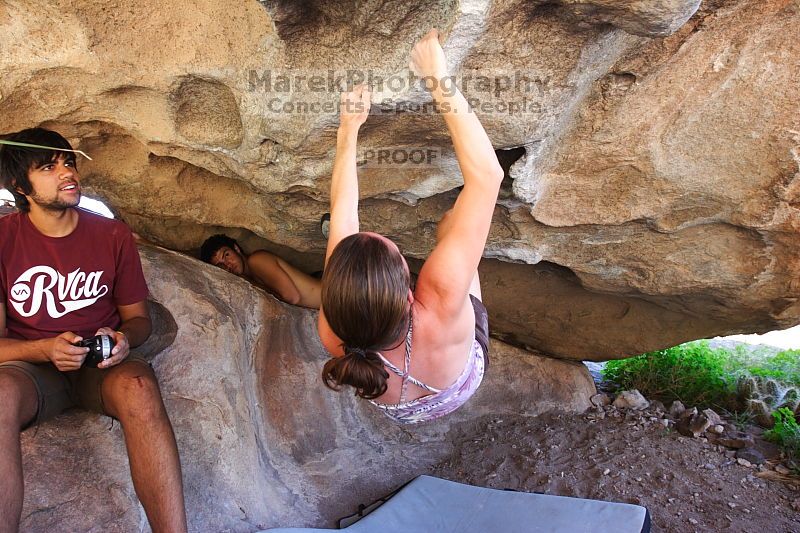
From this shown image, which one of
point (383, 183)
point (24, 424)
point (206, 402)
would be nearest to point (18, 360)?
point (24, 424)

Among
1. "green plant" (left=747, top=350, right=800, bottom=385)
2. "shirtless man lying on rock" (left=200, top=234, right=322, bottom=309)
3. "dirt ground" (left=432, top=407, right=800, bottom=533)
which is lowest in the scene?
"green plant" (left=747, top=350, right=800, bottom=385)

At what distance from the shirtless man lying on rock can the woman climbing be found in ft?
5.18

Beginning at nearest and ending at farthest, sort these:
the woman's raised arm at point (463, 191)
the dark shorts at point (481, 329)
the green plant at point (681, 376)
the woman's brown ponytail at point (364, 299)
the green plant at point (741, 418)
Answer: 1. the woman's brown ponytail at point (364, 299)
2. the woman's raised arm at point (463, 191)
3. the dark shorts at point (481, 329)
4. the green plant at point (741, 418)
5. the green plant at point (681, 376)

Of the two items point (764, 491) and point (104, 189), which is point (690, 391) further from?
point (104, 189)

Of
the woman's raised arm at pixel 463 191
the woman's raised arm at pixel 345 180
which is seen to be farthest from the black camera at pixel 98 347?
the woman's raised arm at pixel 463 191

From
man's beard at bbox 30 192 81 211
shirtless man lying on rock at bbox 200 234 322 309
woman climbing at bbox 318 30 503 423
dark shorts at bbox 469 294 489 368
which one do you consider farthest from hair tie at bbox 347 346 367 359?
shirtless man lying on rock at bbox 200 234 322 309

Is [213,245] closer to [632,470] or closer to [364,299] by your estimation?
[364,299]

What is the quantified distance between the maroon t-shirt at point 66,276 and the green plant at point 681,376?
3663mm

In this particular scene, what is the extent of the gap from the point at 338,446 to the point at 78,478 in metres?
1.45

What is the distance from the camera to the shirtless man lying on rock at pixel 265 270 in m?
3.55

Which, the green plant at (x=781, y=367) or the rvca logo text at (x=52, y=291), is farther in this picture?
the green plant at (x=781, y=367)

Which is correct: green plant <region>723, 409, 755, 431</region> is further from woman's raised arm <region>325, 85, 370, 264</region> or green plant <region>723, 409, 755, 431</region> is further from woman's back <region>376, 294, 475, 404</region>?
woman's raised arm <region>325, 85, 370, 264</region>

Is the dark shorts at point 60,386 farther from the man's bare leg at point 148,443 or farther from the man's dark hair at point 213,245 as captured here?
the man's dark hair at point 213,245

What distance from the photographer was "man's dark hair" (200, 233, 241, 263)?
3.54m
